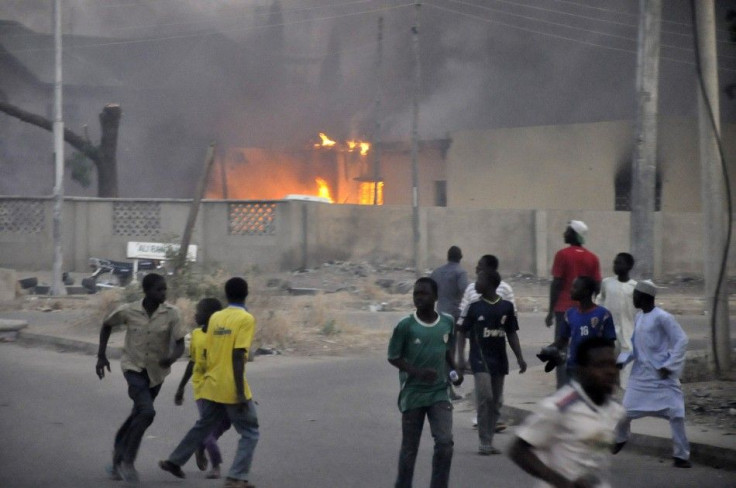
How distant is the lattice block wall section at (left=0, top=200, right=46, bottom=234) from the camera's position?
97.4ft

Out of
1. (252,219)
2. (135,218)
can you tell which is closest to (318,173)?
(135,218)

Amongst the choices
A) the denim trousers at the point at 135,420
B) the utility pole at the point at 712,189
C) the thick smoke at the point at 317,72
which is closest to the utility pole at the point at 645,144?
the utility pole at the point at 712,189

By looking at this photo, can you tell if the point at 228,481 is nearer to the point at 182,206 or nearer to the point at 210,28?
the point at 182,206

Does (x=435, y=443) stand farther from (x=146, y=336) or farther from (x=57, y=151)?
(x=57, y=151)

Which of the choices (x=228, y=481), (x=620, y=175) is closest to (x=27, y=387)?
(x=228, y=481)

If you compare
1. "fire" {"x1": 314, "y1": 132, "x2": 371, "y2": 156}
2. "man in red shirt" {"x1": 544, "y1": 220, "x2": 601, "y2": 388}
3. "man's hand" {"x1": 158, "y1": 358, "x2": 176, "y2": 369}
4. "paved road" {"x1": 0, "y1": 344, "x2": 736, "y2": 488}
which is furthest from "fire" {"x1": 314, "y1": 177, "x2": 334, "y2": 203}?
"man's hand" {"x1": 158, "y1": 358, "x2": 176, "y2": 369}

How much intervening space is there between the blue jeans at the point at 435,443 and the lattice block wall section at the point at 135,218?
25028mm

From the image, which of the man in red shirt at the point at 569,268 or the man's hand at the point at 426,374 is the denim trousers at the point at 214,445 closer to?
the man's hand at the point at 426,374

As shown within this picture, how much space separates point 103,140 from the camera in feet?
112

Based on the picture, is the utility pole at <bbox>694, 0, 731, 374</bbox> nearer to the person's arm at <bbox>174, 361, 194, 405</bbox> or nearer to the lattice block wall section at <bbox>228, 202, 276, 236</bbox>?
the person's arm at <bbox>174, 361, 194, 405</bbox>

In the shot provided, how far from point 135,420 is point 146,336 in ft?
1.87

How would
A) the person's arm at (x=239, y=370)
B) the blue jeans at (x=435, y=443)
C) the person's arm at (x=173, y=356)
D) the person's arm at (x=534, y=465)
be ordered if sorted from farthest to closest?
1. the person's arm at (x=173, y=356)
2. the person's arm at (x=239, y=370)
3. the blue jeans at (x=435, y=443)
4. the person's arm at (x=534, y=465)

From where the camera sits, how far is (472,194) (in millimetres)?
37875

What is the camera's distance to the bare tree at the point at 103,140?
33219 millimetres
